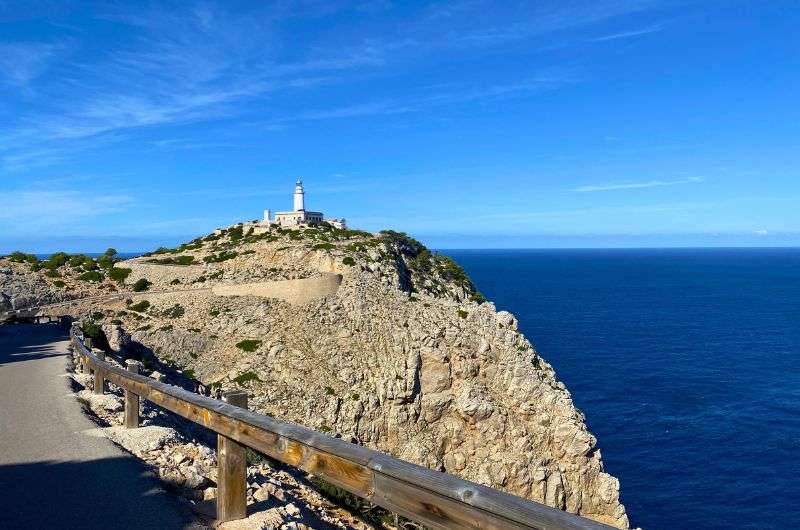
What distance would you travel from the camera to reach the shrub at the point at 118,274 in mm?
48781

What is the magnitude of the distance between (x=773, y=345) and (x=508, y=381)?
53238 mm

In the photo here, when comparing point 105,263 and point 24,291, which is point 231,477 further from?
point 105,263

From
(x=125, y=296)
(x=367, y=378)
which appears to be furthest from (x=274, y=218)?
(x=367, y=378)

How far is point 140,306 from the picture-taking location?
41.6 m

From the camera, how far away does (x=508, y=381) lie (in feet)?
117

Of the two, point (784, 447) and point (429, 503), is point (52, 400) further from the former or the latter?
point (784, 447)

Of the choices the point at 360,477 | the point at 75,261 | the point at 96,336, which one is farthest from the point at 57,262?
the point at 360,477

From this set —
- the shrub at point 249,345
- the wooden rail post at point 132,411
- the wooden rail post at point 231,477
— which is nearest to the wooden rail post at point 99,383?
the wooden rail post at point 132,411

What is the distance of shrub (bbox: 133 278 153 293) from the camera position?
153 ft

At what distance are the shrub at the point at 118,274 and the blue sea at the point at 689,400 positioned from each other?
40033mm

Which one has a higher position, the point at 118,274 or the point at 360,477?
the point at 118,274

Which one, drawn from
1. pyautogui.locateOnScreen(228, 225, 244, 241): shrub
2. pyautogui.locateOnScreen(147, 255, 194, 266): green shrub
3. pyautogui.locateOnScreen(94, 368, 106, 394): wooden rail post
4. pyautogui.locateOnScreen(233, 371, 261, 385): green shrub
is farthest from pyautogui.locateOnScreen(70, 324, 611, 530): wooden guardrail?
pyautogui.locateOnScreen(228, 225, 244, 241): shrub

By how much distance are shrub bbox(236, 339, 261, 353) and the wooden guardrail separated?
3097cm

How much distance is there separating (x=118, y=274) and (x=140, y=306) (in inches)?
381
